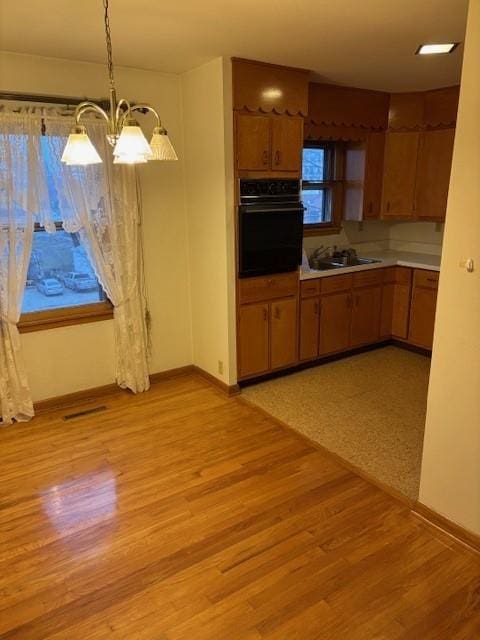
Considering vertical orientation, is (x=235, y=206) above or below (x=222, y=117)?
below

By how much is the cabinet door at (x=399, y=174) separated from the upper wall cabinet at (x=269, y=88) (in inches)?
56.2

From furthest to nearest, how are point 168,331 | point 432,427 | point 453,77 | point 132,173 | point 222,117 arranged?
point 168,331
point 453,77
point 132,173
point 222,117
point 432,427

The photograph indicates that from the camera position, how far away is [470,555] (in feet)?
7.05

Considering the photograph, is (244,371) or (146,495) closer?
(146,495)

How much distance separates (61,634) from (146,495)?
869 millimetres

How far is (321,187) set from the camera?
4820 millimetres

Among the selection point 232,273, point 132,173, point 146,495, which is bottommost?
point 146,495

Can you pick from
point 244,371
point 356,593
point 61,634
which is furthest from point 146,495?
point 244,371

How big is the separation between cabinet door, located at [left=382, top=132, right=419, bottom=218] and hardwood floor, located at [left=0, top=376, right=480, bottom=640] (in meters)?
2.82

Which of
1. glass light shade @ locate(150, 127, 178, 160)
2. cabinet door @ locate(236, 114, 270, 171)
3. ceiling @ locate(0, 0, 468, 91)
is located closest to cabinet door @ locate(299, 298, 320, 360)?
cabinet door @ locate(236, 114, 270, 171)

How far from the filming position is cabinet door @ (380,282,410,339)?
15.7ft

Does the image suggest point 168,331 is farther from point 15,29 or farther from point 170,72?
point 15,29

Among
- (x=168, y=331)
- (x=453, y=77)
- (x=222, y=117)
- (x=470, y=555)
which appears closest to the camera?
(x=470, y=555)

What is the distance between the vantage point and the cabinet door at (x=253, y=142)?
3.43 metres
